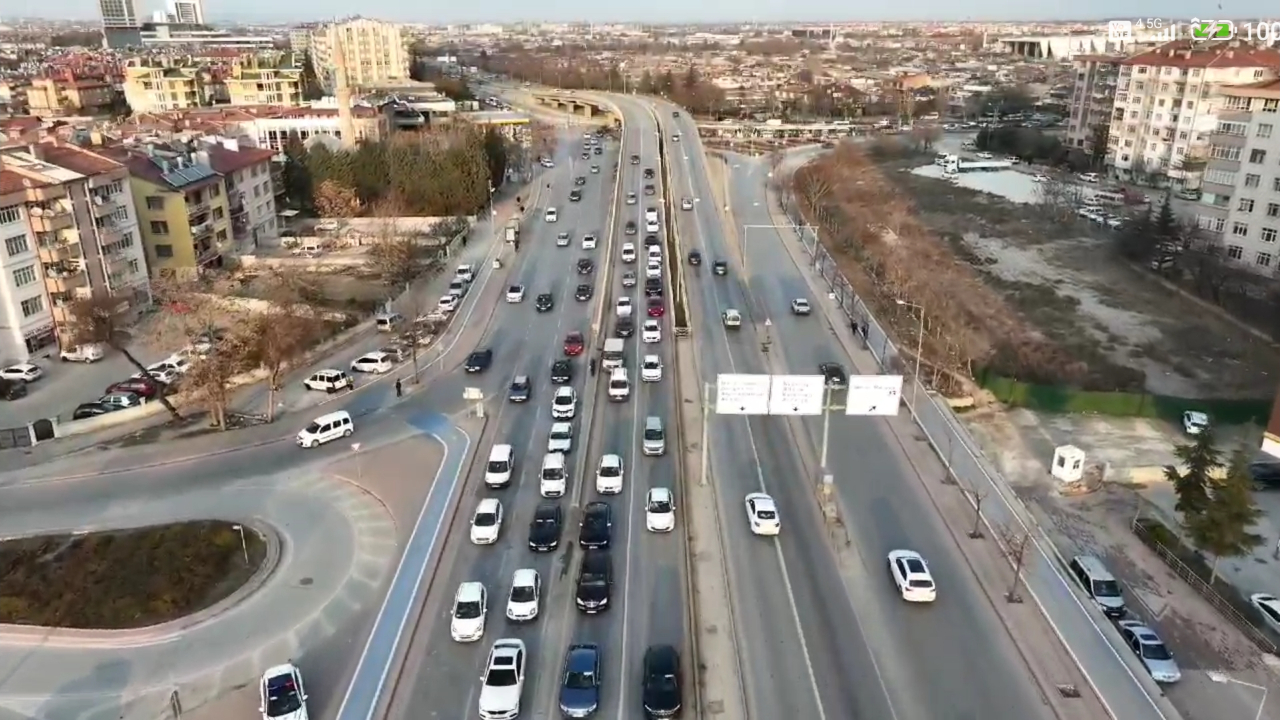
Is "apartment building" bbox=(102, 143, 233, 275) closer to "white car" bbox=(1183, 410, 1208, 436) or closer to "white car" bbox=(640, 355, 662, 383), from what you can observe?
"white car" bbox=(640, 355, 662, 383)

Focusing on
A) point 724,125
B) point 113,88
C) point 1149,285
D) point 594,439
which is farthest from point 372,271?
point 113,88

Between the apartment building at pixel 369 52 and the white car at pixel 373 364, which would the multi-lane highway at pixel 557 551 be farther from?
the apartment building at pixel 369 52

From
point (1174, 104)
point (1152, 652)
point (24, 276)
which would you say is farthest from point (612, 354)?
point (1174, 104)

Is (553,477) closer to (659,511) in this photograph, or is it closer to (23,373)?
(659,511)

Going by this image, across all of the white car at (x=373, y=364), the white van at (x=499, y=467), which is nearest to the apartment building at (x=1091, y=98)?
the white car at (x=373, y=364)

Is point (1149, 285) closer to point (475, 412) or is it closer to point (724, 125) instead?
point (475, 412)
